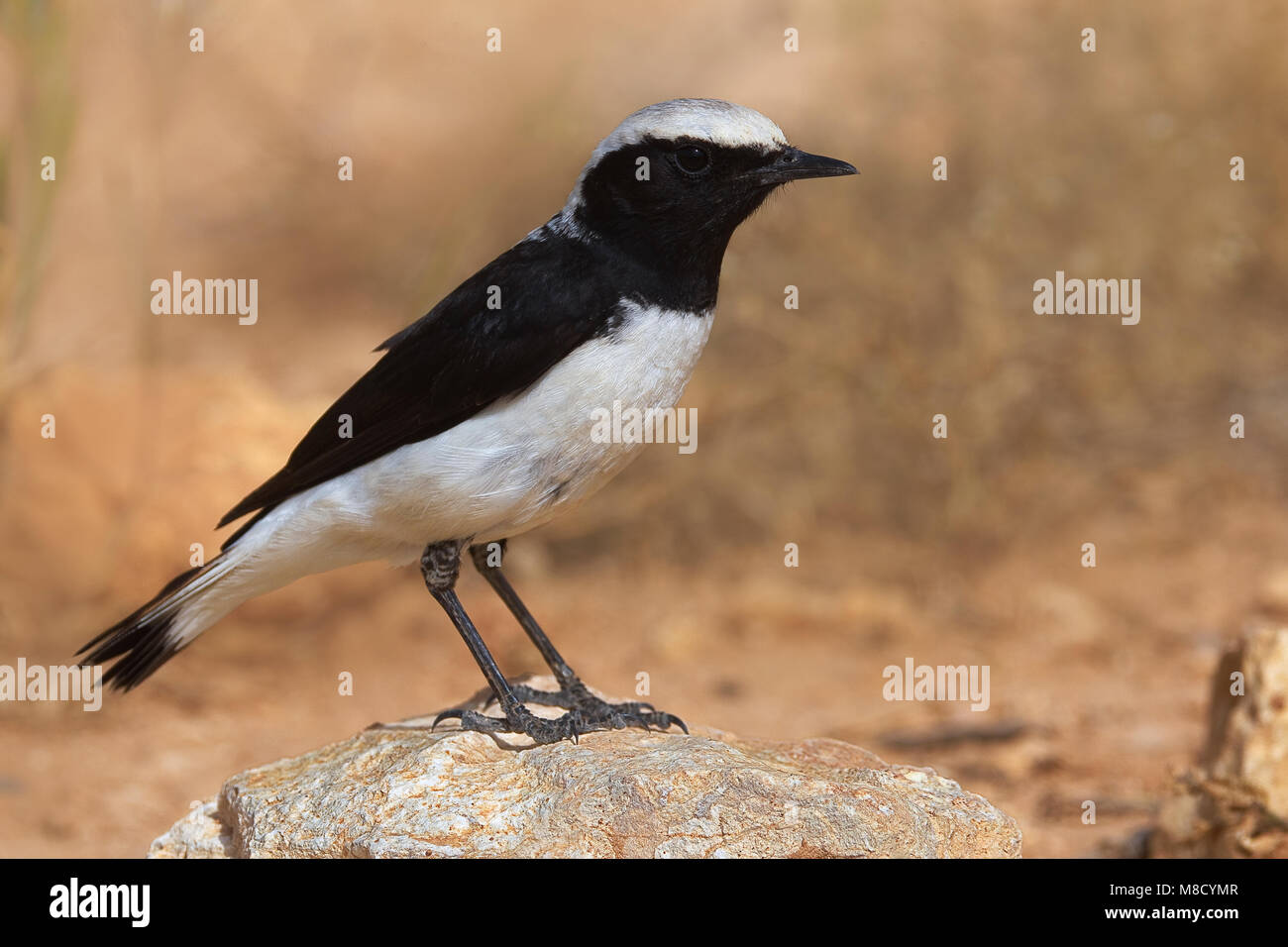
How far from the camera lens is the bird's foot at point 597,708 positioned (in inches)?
207

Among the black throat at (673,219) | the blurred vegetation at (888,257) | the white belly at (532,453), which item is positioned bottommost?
the white belly at (532,453)

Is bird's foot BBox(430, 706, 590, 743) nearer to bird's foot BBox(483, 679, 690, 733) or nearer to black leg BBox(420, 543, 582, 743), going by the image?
black leg BBox(420, 543, 582, 743)

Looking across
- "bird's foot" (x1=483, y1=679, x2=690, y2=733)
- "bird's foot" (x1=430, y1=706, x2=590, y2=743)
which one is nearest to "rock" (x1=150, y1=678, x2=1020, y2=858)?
"bird's foot" (x1=430, y1=706, x2=590, y2=743)

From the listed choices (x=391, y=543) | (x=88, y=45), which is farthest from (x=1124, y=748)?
(x=88, y=45)

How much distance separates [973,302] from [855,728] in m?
3.17

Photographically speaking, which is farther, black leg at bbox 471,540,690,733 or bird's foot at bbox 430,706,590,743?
black leg at bbox 471,540,690,733

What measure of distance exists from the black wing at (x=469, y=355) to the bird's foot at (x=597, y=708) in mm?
1150

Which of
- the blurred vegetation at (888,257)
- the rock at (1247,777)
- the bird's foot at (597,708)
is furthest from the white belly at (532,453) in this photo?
the blurred vegetation at (888,257)

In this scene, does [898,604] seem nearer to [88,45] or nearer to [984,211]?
[984,211]

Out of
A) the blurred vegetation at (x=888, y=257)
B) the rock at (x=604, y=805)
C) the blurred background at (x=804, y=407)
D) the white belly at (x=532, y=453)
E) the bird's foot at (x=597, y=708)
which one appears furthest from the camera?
the blurred vegetation at (x=888, y=257)

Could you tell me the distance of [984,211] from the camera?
31.9 ft

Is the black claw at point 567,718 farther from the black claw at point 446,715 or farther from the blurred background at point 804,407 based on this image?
the blurred background at point 804,407

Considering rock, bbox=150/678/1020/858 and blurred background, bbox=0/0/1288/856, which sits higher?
blurred background, bbox=0/0/1288/856

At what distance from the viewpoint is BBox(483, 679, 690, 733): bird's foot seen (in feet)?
17.3
